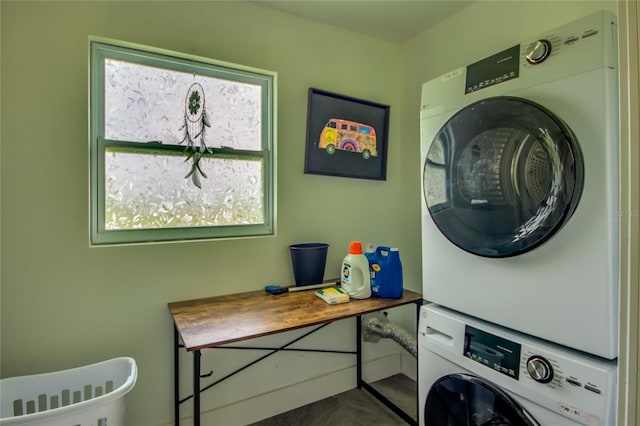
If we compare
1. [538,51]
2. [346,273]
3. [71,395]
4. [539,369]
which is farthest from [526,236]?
[71,395]

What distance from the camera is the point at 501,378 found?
3.62 feet

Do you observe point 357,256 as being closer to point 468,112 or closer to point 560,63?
point 468,112

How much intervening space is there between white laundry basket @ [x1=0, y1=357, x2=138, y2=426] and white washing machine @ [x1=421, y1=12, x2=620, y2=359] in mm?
1375

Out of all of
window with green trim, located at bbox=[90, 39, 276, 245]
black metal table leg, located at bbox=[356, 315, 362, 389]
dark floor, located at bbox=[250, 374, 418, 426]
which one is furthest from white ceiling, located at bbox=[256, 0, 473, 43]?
dark floor, located at bbox=[250, 374, 418, 426]

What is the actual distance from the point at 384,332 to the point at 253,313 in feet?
3.28

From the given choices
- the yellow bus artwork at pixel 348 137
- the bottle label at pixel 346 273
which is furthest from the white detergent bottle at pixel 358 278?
the yellow bus artwork at pixel 348 137

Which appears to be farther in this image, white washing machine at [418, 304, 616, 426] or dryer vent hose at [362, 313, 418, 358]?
dryer vent hose at [362, 313, 418, 358]

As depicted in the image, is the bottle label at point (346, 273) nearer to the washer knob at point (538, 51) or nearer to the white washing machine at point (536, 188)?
the white washing machine at point (536, 188)

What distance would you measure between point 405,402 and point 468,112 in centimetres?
181

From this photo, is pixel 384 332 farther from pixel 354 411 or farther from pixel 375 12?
pixel 375 12

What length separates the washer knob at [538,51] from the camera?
106 cm

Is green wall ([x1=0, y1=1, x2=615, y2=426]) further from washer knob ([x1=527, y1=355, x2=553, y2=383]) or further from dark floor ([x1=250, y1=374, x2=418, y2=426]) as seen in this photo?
washer knob ([x1=527, y1=355, x2=553, y2=383])

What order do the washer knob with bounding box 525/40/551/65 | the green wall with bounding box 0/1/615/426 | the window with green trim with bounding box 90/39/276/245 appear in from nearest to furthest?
the washer knob with bounding box 525/40/551/65
the green wall with bounding box 0/1/615/426
the window with green trim with bounding box 90/39/276/245

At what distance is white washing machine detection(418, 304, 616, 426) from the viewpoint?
0.92 meters
